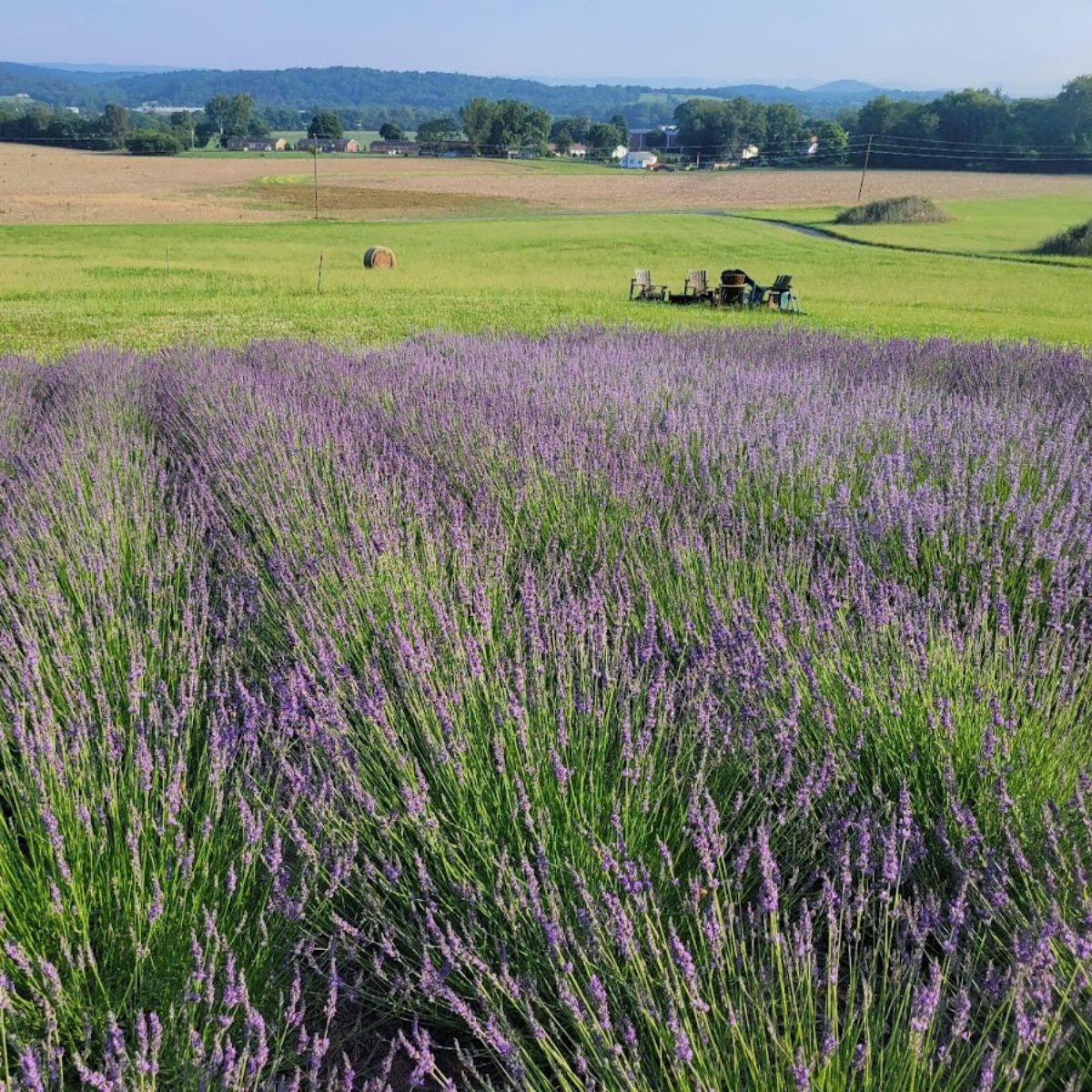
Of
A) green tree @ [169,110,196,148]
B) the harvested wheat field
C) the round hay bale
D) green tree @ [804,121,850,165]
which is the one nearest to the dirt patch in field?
the harvested wheat field

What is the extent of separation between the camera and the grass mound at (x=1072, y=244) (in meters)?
35.3

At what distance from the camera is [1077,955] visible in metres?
1.41

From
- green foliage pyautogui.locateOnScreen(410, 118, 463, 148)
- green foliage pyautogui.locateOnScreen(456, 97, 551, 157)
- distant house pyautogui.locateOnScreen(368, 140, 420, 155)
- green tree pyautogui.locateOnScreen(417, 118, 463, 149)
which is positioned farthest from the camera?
green foliage pyautogui.locateOnScreen(410, 118, 463, 148)

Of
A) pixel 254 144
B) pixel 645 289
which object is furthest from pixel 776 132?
pixel 645 289

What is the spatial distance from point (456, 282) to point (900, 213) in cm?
3420

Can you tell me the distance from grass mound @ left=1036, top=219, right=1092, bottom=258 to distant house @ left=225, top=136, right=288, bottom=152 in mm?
100588

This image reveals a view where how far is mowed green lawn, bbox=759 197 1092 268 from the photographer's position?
124ft

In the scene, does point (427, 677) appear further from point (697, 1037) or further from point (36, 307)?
point (36, 307)

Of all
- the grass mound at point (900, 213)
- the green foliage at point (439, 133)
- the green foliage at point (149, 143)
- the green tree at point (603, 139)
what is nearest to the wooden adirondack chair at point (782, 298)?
the grass mound at point (900, 213)

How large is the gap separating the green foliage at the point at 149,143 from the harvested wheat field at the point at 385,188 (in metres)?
5.56

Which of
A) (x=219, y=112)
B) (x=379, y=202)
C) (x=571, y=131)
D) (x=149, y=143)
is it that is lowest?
(x=379, y=202)

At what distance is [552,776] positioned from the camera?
216cm

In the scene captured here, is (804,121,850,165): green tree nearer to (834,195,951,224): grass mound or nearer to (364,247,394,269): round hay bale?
(834,195,951,224): grass mound

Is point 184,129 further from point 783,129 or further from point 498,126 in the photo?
point 783,129
